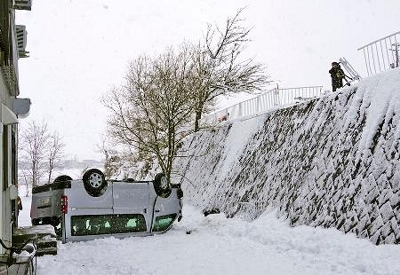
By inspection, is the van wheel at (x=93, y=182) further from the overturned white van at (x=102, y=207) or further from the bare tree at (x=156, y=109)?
the bare tree at (x=156, y=109)

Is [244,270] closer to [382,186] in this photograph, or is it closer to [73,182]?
[382,186]

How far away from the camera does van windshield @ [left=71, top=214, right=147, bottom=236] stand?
36.2ft

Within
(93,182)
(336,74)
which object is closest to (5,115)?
(93,182)

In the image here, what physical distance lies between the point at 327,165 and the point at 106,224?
6314 mm

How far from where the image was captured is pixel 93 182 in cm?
1141

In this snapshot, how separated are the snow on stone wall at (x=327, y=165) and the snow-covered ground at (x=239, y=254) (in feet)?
1.72

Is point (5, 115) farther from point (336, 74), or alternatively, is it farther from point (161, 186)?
point (336, 74)

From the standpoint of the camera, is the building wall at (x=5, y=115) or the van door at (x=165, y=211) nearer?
the building wall at (x=5, y=115)

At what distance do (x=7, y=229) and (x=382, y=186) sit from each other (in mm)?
8196

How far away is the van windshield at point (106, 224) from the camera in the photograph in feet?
36.2

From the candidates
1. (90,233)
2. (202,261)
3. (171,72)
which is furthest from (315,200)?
(171,72)

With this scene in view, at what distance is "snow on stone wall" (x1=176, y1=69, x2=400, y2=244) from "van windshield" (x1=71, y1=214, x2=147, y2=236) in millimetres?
3761

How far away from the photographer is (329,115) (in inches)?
487

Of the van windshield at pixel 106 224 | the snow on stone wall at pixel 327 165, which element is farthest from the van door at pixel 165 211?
the snow on stone wall at pixel 327 165
